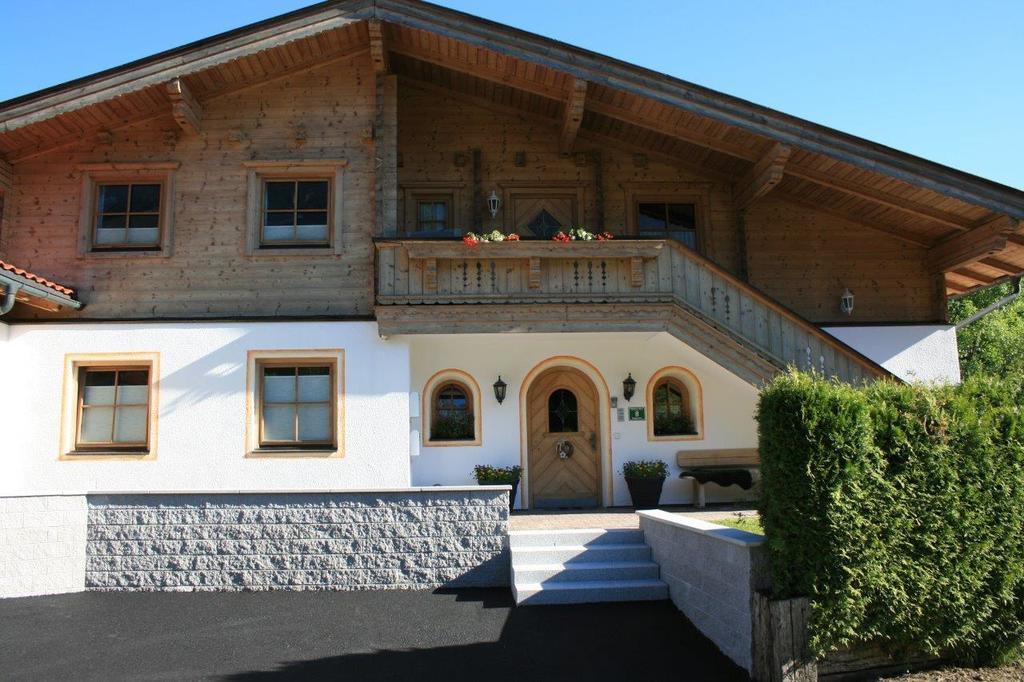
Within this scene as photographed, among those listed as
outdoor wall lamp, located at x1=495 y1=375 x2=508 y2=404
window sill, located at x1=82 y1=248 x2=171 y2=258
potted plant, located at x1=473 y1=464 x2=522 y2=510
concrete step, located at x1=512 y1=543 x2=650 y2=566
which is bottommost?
concrete step, located at x1=512 y1=543 x2=650 y2=566

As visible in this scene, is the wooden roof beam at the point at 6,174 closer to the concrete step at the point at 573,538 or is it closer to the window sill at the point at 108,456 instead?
the window sill at the point at 108,456

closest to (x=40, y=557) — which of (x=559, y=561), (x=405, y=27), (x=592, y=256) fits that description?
(x=559, y=561)

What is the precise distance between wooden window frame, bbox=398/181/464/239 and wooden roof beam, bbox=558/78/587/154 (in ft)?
6.04

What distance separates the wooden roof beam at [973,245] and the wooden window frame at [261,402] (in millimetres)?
9398

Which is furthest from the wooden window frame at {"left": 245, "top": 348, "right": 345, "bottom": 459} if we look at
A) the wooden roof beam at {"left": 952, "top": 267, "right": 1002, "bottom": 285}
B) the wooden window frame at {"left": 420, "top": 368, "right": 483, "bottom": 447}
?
the wooden roof beam at {"left": 952, "top": 267, "right": 1002, "bottom": 285}

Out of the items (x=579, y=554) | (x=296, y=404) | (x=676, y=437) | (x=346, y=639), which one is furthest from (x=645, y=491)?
(x=346, y=639)

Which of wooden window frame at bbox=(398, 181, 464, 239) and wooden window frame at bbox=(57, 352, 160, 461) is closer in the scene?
wooden window frame at bbox=(57, 352, 160, 461)

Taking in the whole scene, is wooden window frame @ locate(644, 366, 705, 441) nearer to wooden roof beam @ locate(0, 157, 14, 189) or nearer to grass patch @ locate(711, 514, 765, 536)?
grass patch @ locate(711, 514, 765, 536)

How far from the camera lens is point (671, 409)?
41.7 ft

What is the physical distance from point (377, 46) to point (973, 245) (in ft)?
30.6

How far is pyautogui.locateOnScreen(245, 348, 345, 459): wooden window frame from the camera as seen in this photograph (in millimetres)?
10633

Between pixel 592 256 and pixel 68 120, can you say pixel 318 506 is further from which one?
pixel 68 120

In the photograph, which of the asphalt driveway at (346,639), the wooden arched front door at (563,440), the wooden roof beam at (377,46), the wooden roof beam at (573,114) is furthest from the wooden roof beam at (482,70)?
the asphalt driveway at (346,639)

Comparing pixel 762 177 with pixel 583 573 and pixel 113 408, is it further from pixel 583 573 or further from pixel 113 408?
pixel 113 408
